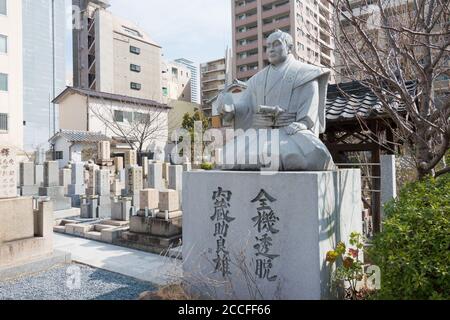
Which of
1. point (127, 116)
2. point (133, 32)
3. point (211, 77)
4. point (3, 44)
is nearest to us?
point (3, 44)

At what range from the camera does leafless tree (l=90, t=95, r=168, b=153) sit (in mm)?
24688

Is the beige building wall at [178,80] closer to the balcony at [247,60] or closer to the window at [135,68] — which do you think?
the balcony at [247,60]

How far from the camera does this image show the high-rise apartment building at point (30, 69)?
66.2 feet

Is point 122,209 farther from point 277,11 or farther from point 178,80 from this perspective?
point 178,80

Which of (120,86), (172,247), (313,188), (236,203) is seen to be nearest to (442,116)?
(313,188)

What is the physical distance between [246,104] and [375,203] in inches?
162

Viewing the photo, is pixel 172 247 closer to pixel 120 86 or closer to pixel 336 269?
pixel 336 269

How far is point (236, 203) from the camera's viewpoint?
3.48 m

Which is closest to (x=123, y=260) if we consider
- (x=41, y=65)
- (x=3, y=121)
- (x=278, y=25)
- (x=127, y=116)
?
(x=3, y=121)

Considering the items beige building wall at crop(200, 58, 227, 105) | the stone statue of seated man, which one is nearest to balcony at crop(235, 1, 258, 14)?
beige building wall at crop(200, 58, 227, 105)

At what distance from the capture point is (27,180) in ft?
43.6

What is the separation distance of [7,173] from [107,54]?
27822 mm

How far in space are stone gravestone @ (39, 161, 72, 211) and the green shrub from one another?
11219mm

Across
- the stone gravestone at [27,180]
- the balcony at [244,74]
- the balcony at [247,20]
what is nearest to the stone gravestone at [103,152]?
the stone gravestone at [27,180]
